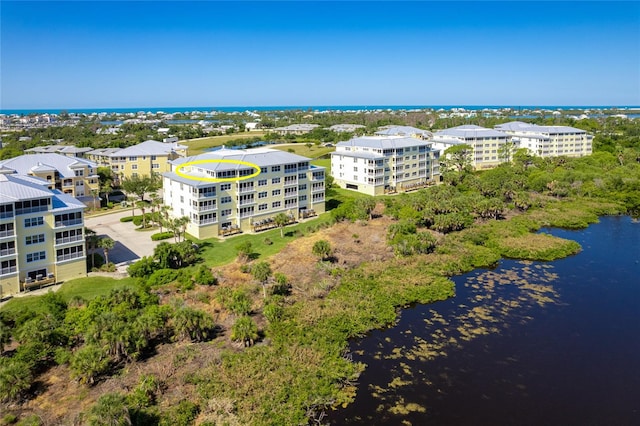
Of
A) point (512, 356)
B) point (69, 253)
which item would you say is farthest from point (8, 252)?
point (512, 356)

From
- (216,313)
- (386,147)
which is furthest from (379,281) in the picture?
(386,147)

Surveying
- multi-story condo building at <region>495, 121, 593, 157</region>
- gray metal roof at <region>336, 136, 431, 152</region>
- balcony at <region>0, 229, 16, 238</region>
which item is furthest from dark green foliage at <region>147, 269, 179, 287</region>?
multi-story condo building at <region>495, 121, 593, 157</region>

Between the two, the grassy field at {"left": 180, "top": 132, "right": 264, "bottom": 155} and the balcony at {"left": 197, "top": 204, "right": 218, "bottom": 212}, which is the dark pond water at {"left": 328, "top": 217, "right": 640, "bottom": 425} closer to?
the balcony at {"left": 197, "top": 204, "right": 218, "bottom": 212}

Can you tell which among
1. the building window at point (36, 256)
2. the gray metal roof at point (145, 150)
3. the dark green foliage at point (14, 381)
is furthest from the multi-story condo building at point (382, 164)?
the dark green foliage at point (14, 381)

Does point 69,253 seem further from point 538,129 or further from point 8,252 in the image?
point 538,129

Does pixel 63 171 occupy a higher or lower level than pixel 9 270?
higher

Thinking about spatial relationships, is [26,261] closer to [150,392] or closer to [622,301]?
[150,392]
